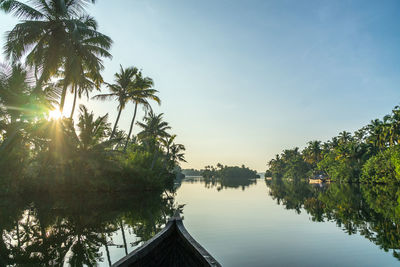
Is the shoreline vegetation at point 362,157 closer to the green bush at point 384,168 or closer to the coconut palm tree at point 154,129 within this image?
the green bush at point 384,168

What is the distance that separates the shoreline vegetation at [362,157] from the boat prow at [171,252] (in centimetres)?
3922

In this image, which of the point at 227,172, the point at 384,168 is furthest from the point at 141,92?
the point at 227,172

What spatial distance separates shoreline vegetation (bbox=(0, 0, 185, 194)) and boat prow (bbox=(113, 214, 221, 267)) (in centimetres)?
1106

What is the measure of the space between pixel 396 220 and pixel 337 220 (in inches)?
89.3

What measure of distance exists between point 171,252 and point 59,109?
45.7ft

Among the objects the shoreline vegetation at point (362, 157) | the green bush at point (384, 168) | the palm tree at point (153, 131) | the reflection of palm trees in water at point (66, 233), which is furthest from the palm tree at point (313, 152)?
the reflection of palm trees in water at point (66, 233)

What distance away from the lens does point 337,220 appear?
36.4 feet

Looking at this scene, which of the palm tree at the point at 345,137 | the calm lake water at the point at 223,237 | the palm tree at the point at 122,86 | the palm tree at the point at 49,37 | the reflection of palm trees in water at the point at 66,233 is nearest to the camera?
the reflection of palm trees in water at the point at 66,233

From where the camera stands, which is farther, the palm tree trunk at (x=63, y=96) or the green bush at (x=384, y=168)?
the green bush at (x=384, y=168)

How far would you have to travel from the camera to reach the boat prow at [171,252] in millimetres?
3773

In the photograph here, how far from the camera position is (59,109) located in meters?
15.2

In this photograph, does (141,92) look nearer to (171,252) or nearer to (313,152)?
(171,252)

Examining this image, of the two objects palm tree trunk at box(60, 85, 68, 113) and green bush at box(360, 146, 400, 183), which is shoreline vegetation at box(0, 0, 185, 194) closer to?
palm tree trunk at box(60, 85, 68, 113)

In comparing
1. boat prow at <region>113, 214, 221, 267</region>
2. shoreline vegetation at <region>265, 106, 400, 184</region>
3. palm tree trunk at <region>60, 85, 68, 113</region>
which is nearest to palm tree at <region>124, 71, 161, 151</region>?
palm tree trunk at <region>60, 85, 68, 113</region>
